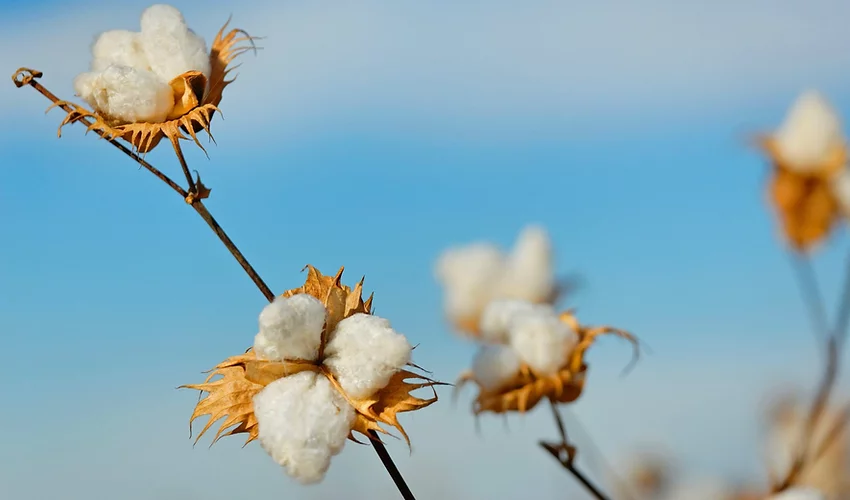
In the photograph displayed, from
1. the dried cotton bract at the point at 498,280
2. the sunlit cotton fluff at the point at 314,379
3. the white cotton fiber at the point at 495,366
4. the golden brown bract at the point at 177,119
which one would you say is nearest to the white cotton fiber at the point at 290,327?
the sunlit cotton fluff at the point at 314,379

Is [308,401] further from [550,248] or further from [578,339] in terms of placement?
[550,248]

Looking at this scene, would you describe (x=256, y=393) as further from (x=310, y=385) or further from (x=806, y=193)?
(x=806, y=193)

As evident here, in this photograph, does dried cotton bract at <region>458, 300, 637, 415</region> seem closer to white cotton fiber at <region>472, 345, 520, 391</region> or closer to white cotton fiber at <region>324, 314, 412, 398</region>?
white cotton fiber at <region>472, 345, 520, 391</region>

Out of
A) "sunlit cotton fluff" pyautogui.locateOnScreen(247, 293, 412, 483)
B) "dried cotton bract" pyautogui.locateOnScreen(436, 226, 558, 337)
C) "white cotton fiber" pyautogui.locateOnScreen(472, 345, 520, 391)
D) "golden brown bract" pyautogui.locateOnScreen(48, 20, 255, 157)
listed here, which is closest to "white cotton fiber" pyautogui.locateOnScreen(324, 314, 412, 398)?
"sunlit cotton fluff" pyautogui.locateOnScreen(247, 293, 412, 483)

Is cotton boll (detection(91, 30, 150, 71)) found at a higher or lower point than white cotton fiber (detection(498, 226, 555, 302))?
higher

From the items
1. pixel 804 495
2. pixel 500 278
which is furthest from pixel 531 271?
pixel 804 495

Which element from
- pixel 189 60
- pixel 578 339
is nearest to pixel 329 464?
pixel 189 60

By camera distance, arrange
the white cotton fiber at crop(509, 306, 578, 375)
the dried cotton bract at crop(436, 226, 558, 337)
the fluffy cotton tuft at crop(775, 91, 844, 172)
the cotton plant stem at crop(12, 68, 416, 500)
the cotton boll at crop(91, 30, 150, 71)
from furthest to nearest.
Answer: the dried cotton bract at crop(436, 226, 558, 337), the fluffy cotton tuft at crop(775, 91, 844, 172), the white cotton fiber at crop(509, 306, 578, 375), the cotton boll at crop(91, 30, 150, 71), the cotton plant stem at crop(12, 68, 416, 500)
